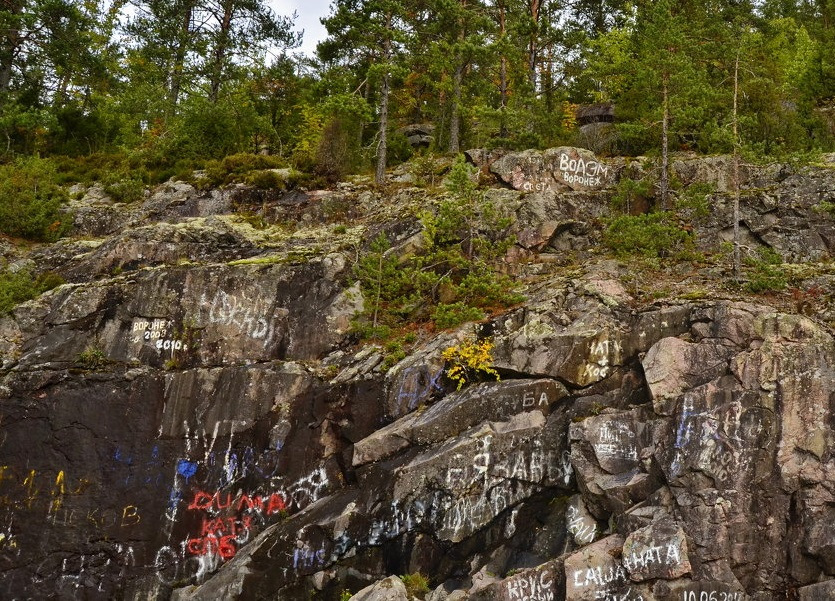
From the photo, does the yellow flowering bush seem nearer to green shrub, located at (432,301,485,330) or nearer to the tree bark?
green shrub, located at (432,301,485,330)

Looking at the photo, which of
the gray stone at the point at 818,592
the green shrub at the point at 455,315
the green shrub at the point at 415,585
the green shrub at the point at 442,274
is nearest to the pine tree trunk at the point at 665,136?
the green shrub at the point at 442,274

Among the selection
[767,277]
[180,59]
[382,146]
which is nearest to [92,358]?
[382,146]

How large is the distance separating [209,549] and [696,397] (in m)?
10.7

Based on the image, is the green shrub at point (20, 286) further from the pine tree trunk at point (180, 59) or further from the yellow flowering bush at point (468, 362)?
the pine tree trunk at point (180, 59)

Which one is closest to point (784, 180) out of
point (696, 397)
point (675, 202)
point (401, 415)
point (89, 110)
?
point (675, 202)

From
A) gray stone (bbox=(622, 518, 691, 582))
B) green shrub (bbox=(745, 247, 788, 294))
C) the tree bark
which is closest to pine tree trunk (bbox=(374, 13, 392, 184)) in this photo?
the tree bark

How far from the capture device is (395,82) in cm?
3288

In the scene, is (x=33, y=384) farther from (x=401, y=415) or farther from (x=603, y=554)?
(x=603, y=554)

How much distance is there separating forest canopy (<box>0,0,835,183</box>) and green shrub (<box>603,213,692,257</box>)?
2759 mm

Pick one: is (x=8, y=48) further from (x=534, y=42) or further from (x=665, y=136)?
(x=665, y=136)

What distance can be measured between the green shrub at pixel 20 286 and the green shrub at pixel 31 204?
3.26 metres

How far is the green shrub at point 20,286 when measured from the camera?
694 inches

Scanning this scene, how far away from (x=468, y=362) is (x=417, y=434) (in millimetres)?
1947

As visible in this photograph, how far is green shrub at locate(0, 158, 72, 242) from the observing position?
Answer: 21984mm
